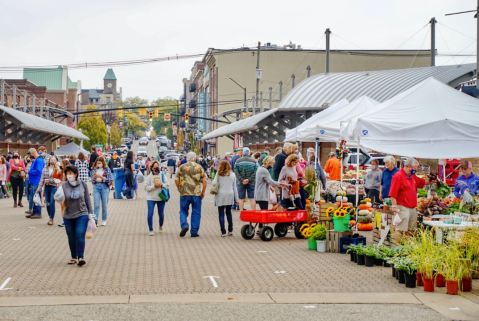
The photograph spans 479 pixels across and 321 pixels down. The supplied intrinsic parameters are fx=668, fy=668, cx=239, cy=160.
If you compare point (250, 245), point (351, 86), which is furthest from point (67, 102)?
point (250, 245)

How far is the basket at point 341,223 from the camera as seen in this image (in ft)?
41.2

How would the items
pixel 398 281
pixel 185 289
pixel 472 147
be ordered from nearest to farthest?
pixel 185 289, pixel 398 281, pixel 472 147

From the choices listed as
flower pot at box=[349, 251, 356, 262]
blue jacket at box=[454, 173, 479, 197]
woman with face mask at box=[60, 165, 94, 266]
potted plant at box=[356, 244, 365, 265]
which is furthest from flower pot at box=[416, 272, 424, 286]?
woman with face mask at box=[60, 165, 94, 266]

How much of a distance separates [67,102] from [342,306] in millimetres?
104732

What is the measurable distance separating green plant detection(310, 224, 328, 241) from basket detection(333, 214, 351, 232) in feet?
0.92

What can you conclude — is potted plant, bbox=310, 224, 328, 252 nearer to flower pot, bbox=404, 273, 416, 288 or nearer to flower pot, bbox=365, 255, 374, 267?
flower pot, bbox=365, 255, 374, 267

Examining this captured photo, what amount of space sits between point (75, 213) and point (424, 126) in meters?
6.69

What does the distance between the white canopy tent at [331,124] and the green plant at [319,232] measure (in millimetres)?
5924

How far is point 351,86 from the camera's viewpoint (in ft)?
130

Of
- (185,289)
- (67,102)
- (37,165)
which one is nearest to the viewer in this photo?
(185,289)

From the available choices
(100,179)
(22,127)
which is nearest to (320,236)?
(100,179)

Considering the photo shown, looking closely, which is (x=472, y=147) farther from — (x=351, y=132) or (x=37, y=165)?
(x=37, y=165)

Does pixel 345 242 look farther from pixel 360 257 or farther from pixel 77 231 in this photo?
pixel 77 231

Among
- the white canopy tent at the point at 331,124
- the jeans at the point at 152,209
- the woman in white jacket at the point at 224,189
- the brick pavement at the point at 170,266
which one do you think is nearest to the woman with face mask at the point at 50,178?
the brick pavement at the point at 170,266
